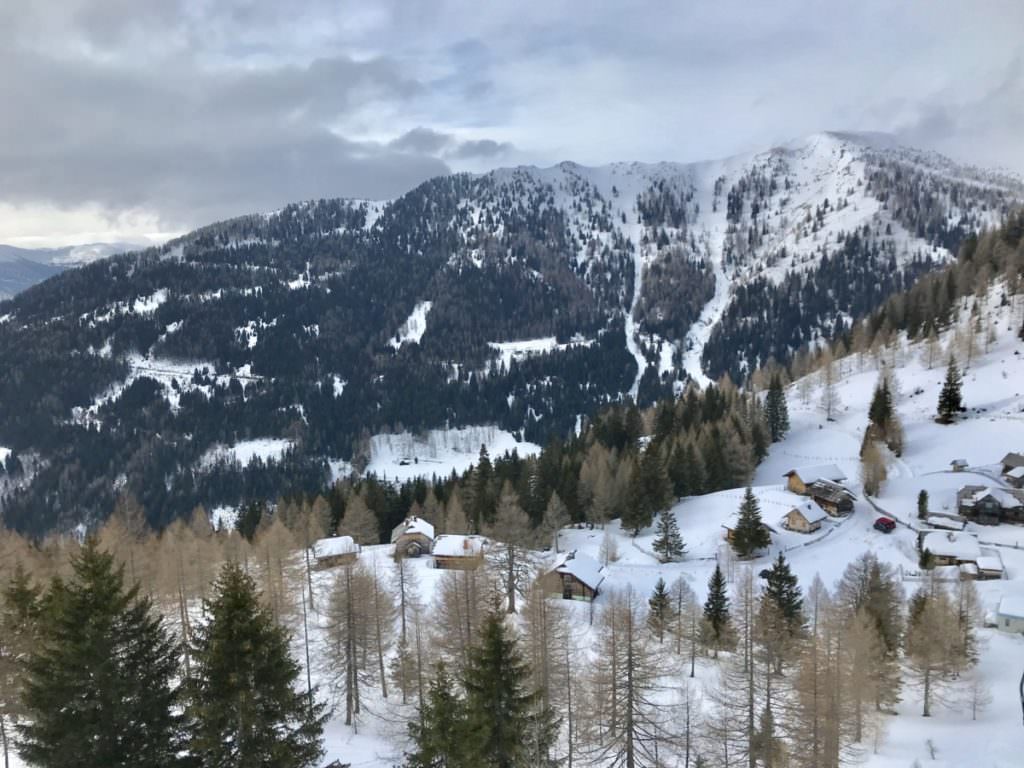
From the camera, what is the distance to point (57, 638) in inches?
706

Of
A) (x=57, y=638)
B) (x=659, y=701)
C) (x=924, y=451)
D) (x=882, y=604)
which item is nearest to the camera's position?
(x=57, y=638)

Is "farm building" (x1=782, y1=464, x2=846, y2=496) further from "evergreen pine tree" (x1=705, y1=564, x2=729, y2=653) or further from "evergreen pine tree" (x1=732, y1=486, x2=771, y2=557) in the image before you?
"evergreen pine tree" (x1=705, y1=564, x2=729, y2=653)

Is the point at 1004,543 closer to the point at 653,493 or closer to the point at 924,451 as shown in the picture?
the point at 924,451

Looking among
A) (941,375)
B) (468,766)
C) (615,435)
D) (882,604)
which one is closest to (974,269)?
(941,375)

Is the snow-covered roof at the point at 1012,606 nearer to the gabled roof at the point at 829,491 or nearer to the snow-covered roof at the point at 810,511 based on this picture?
the snow-covered roof at the point at 810,511

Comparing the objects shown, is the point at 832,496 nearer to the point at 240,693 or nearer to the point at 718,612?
the point at 718,612

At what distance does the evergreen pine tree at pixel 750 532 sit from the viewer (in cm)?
6812

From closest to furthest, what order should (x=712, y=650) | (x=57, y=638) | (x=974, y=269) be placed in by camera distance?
(x=57, y=638) → (x=712, y=650) → (x=974, y=269)

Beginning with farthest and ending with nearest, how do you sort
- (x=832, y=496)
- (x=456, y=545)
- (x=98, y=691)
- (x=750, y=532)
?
(x=832, y=496)
(x=456, y=545)
(x=750, y=532)
(x=98, y=691)

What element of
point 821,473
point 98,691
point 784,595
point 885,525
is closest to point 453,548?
point 784,595

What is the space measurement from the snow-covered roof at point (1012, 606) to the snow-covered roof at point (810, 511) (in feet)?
74.5

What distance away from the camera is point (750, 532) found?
68.2 metres

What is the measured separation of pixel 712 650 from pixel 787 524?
30061 mm

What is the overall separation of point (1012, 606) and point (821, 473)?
111ft
